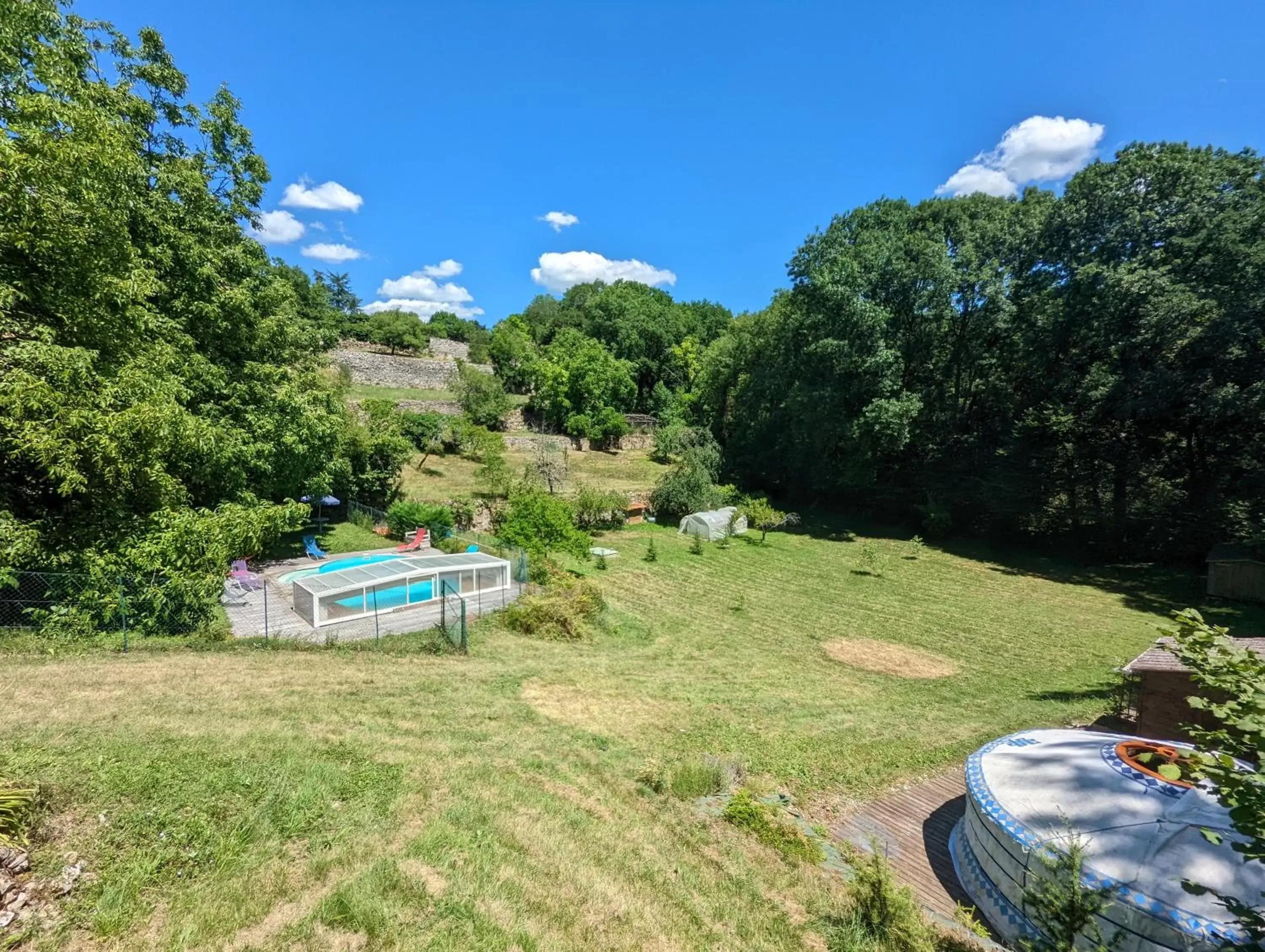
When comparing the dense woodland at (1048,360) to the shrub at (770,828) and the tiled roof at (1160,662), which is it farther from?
the shrub at (770,828)

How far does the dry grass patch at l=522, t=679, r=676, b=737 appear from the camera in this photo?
329 inches

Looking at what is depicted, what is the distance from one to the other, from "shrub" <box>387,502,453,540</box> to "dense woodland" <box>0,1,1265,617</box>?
2.79 metres

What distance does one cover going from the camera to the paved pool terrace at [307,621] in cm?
1139

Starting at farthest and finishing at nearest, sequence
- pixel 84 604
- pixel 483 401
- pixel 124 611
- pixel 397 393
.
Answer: pixel 397 393, pixel 483 401, pixel 84 604, pixel 124 611

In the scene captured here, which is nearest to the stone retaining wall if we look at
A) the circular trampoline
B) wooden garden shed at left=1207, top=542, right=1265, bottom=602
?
wooden garden shed at left=1207, top=542, right=1265, bottom=602

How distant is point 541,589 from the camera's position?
1520cm

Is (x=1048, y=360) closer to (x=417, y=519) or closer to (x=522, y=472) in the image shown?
(x=522, y=472)

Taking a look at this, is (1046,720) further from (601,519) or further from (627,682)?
(601,519)

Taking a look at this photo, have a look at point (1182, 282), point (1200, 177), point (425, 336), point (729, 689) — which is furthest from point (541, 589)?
point (425, 336)

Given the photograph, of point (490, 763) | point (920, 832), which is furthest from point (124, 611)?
point (920, 832)

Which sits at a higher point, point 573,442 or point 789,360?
point 789,360

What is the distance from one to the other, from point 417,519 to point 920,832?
59.0 ft

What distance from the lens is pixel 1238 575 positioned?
57.5 feet

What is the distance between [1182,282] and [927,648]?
17424 millimetres
